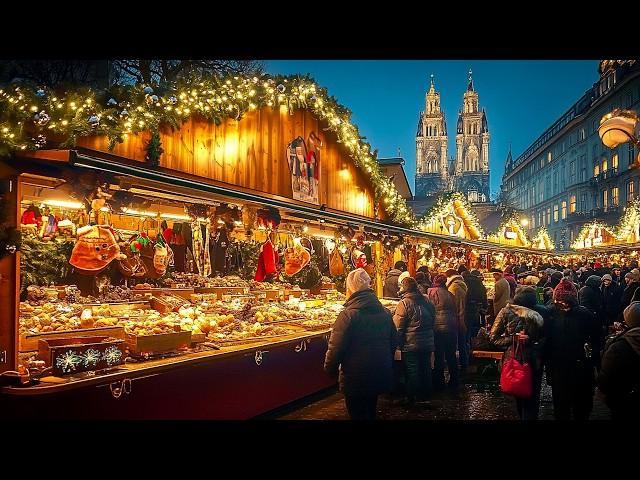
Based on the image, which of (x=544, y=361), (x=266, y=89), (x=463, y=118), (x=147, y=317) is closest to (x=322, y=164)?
(x=266, y=89)

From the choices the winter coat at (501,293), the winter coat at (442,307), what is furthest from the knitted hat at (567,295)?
the winter coat at (501,293)

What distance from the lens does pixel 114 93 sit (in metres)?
6.50

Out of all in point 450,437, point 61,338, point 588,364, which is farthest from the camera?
point 588,364

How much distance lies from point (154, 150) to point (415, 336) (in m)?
4.35

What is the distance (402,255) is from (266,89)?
23.6 feet

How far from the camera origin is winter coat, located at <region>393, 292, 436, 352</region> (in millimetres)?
8320

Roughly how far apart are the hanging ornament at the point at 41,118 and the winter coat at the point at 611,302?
12.5 metres

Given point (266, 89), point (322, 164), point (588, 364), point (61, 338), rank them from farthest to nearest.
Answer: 1. point (322, 164)
2. point (266, 89)
3. point (588, 364)
4. point (61, 338)

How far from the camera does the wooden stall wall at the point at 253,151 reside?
25.6ft

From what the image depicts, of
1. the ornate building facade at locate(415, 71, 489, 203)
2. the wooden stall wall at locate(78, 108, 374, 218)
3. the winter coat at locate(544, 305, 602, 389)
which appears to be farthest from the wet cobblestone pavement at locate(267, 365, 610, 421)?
the ornate building facade at locate(415, 71, 489, 203)

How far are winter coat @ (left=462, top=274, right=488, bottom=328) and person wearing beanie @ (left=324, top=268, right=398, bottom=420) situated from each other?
650 centimetres

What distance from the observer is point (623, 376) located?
4727mm

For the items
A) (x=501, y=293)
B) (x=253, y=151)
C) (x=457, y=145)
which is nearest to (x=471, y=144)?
(x=457, y=145)
